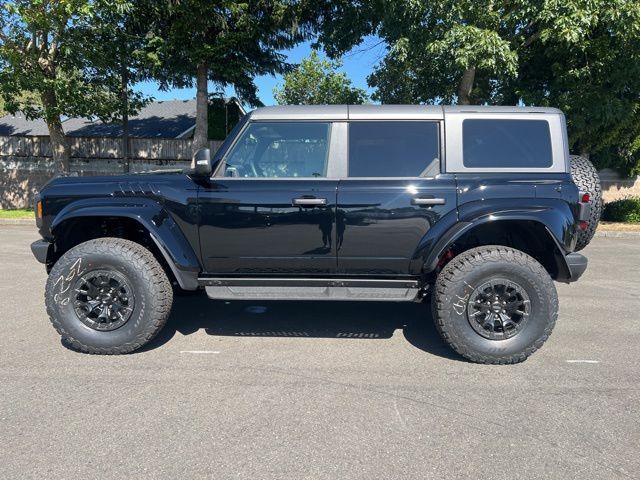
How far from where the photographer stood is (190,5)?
12562mm

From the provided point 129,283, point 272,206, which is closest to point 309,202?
point 272,206

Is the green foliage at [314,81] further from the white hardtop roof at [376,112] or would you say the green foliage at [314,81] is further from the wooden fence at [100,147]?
the white hardtop roof at [376,112]

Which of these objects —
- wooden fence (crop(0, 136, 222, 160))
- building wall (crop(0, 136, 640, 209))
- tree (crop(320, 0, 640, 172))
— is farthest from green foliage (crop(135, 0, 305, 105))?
building wall (crop(0, 136, 640, 209))

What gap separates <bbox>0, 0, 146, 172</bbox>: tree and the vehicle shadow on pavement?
1025cm

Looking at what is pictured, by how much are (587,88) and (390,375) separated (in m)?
11.3

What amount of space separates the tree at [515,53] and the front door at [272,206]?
7.15m

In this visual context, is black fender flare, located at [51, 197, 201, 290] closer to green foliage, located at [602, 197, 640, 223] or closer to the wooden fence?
green foliage, located at [602, 197, 640, 223]

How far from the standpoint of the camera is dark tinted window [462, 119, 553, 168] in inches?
146

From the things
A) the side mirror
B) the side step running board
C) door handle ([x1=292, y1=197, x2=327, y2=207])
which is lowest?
the side step running board

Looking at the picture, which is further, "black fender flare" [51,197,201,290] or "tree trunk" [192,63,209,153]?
"tree trunk" [192,63,209,153]

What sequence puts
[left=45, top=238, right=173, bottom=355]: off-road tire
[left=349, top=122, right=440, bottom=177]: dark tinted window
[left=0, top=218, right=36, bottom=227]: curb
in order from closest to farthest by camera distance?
1. [left=45, top=238, right=173, bottom=355]: off-road tire
2. [left=349, top=122, right=440, bottom=177]: dark tinted window
3. [left=0, top=218, right=36, bottom=227]: curb

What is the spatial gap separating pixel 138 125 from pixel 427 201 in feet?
68.3

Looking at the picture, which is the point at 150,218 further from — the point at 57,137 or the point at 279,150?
the point at 57,137

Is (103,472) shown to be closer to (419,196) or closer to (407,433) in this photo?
(407,433)
